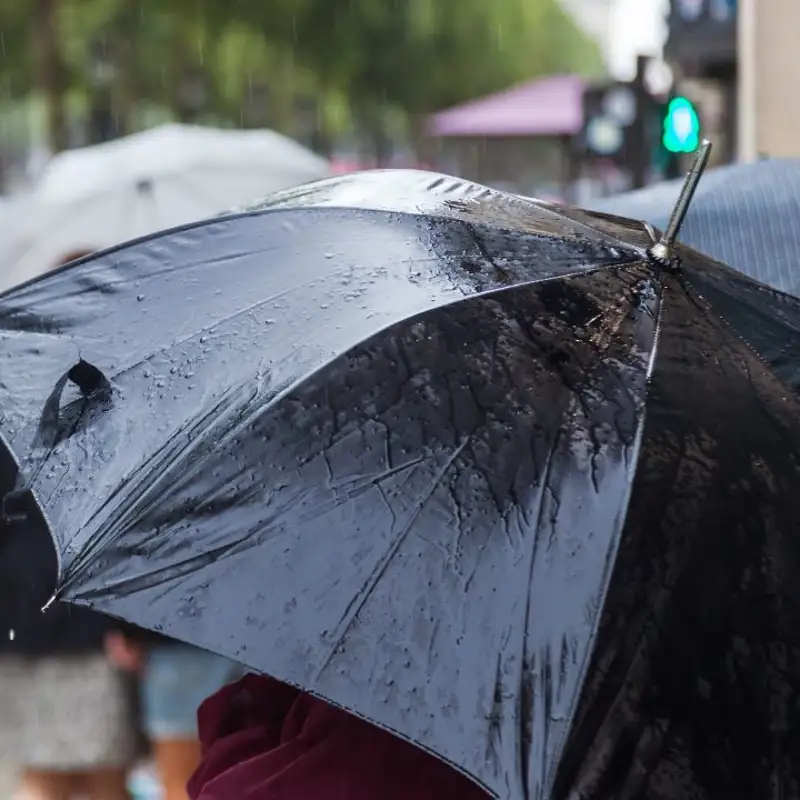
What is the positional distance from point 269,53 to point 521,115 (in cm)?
516

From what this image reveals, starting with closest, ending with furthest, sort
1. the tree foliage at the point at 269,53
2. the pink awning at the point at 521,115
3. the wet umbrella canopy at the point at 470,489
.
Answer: the wet umbrella canopy at the point at 470,489 → the tree foliage at the point at 269,53 → the pink awning at the point at 521,115

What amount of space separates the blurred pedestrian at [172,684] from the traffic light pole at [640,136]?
6.54 m

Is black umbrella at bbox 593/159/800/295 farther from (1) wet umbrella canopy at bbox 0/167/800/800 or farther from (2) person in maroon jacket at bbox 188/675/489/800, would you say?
(2) person in maroon jacket at bbox 188/675/489/800

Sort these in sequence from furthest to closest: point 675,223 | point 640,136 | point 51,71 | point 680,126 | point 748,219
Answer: point 51,71 < point 640,136 < point 680,126 < point 748,219 < point 675,223

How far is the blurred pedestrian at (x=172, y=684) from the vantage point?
11.4 ft

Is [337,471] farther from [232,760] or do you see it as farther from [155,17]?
[155,17]

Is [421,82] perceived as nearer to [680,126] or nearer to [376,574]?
[680,126]

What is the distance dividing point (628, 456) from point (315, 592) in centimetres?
44

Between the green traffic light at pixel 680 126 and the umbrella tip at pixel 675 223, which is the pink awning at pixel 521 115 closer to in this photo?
the green traffic light at pixel 680 126

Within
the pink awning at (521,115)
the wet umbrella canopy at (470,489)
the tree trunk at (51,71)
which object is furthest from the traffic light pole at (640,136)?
the pink awning at (521,115)

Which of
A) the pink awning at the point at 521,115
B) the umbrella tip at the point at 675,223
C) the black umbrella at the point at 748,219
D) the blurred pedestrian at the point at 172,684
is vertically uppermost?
the umbrella tip at the point at 675,223

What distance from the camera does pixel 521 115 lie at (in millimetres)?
25859

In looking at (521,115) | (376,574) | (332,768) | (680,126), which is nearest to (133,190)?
(332,768)

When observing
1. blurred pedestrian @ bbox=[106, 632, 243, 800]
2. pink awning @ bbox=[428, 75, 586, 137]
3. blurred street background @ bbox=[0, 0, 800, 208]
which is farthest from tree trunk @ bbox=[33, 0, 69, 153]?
blurred pedestrian @ bbox=[106, 632, 243, 800]
